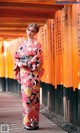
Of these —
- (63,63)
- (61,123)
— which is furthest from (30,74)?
(63,63)

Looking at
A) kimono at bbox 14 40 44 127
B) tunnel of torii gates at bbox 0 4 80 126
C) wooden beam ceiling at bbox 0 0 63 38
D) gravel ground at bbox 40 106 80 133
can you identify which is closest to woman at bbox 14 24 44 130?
kimono at bbox 14 40 44 127

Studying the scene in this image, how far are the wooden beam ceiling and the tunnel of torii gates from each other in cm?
22

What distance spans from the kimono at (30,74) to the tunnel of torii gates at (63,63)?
75cm

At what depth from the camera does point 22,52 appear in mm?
6859

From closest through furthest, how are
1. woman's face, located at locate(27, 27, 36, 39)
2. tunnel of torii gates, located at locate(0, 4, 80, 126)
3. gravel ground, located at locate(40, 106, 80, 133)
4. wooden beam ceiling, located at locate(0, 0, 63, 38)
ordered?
woman's face, located at locate(27, 27, 36, 39) < gravel ground, located at locate(40, 106, 80, 133) < tunnel of torii gates, located at locate(0, 4, 80, 126) < wooden beam ceiling, located at locate(0, 0, 63, 38)

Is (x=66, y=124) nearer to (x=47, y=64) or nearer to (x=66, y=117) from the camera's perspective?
(x=66, y=117)

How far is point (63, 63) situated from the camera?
860 cm

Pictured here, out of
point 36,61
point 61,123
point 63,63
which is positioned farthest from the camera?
point 63,63

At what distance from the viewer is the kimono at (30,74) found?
6.83 metres

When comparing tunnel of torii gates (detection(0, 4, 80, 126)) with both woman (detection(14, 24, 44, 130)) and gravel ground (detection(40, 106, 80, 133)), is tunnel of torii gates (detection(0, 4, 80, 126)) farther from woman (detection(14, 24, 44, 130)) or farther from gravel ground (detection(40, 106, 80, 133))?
woman (detection(14, 24, 44, 130))

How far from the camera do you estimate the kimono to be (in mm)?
6828

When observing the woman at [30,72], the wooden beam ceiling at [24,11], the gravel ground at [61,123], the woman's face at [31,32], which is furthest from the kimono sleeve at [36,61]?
the wooden beam ceiling at [24,11]

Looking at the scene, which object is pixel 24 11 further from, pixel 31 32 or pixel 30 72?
pixel 30 72

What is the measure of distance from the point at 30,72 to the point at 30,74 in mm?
33
